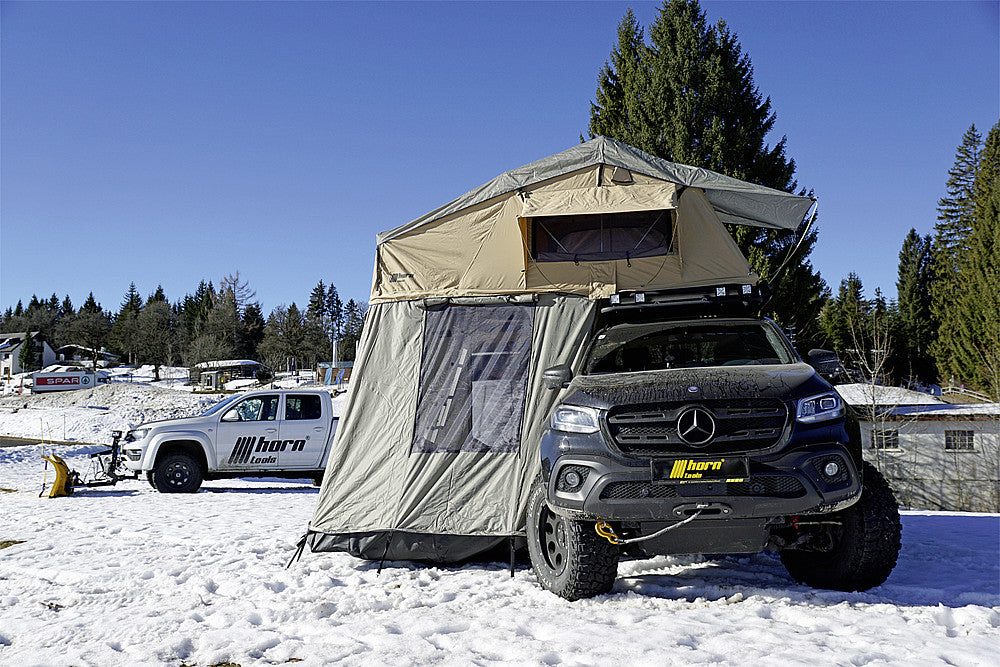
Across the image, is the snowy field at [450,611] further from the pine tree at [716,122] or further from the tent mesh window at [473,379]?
the pine tree at [716,122]

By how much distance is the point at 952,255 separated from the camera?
4922 centimetres

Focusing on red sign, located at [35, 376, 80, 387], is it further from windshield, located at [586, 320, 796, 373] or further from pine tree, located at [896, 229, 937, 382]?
pine tree, located at [896, 229, 937, 382]

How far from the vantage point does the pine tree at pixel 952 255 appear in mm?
41312

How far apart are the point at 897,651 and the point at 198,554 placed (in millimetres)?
5798

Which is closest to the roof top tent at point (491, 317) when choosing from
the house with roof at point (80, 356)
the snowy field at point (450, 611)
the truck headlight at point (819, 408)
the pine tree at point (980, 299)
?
the snowy field at point (450, 611)

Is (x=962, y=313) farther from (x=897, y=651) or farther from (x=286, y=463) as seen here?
(x=897, y=651)

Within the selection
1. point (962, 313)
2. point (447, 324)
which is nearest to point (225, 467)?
point (447, 324)

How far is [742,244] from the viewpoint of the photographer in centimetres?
2055

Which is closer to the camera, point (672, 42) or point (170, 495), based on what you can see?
point (170, 495)

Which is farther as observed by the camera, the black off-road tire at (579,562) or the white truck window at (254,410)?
the white truck window at (254,410)

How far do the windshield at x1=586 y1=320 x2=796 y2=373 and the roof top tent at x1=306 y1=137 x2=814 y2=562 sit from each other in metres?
0.65

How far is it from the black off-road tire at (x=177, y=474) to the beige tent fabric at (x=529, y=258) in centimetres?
792

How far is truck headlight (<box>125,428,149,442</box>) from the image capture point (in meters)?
13.4

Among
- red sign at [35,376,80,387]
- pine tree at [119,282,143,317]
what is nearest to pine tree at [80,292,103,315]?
pine tree at [119,282,143,317]
